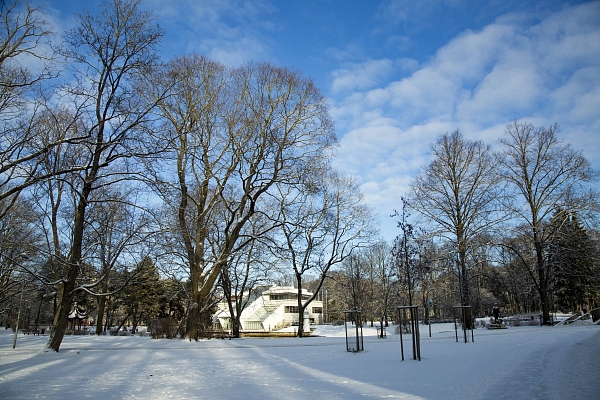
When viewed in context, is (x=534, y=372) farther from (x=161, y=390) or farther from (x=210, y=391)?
(x=161, y=390)

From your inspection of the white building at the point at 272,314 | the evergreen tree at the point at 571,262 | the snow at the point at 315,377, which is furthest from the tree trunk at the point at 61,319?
the white building at the point at 272,314

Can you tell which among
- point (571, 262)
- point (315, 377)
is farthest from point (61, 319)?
point (571, 262)

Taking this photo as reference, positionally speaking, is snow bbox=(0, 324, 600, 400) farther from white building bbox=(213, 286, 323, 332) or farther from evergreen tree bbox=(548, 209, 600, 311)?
white building bbox=(213, 286, 323, 332)

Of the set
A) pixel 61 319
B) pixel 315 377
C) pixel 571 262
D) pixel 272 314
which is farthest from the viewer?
pixel 272 314

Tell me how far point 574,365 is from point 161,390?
8755 mm

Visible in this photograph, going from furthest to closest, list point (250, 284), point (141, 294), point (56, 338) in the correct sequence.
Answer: point (141, 294), point (250, 284), point (56, 338)

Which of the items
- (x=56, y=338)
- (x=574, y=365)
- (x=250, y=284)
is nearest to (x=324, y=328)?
(x=250, y=284)

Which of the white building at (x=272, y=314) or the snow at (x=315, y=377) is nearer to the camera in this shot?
the snow at (x=315, y=377)

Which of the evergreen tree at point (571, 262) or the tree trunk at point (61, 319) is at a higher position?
the evergreen tree at point (571, 262)

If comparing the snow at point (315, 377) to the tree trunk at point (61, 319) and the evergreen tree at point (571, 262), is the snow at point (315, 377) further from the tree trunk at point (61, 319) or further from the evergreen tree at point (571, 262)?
the evergreen tree at point (571, 262)

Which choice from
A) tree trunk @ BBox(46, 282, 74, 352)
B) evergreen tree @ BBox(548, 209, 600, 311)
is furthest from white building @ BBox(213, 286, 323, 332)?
tree trunk @ BBox(46, 282, 74, 352)

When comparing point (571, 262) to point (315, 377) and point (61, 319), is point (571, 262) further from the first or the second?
point (61, 319)

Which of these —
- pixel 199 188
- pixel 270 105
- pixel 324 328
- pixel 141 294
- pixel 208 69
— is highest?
pixel 208 69

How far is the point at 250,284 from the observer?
34250 mm
